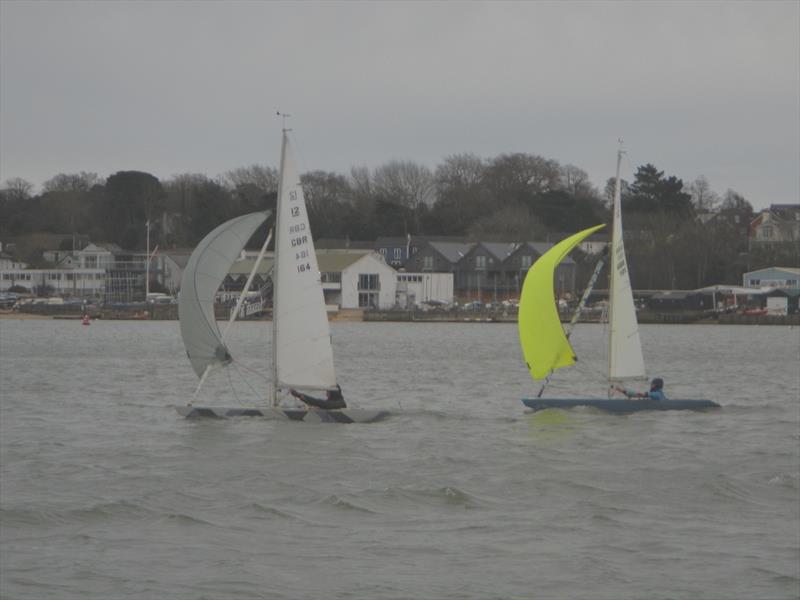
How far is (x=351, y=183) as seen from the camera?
356 ft

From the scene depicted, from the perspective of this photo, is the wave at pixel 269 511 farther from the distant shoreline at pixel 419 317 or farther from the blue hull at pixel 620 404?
the distant shoreline at pixel 419 317

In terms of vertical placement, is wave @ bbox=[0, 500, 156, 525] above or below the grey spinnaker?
below

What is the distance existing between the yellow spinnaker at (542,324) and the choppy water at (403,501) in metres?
1.24

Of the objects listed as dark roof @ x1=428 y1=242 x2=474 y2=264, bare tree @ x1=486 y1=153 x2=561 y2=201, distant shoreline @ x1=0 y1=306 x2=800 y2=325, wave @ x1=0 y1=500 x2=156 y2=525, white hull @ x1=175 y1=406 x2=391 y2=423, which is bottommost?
wave @ x1=0 y1=500 x2=156 y2=525

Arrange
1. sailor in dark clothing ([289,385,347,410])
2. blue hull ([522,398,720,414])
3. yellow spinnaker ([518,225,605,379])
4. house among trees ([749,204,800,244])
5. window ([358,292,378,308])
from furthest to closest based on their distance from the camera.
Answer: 1. house among trees ([749,204,800,244])
2. window ([358,292,378,308])
3. blue hull ([522,398,720,414])
4. yellow spinnaker ([518,225,605,379])
5. sailor in dark clothing ([289,385,347,410])

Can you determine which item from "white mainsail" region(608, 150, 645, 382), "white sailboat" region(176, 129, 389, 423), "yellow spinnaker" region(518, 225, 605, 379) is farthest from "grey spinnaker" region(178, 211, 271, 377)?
"white mainsail" region(608, 150, 645, 382)

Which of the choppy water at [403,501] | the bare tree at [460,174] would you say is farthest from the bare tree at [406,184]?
the choppy water at [403,501]

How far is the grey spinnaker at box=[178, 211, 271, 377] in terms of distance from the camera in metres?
24.1

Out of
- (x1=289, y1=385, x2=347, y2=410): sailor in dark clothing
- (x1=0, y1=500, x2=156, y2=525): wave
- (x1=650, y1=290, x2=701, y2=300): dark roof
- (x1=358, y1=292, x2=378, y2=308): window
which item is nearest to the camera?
(x1=0, y1=500, x2=156, y2=525): wave

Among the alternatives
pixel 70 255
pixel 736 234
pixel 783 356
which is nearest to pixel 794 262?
pixel 736 234

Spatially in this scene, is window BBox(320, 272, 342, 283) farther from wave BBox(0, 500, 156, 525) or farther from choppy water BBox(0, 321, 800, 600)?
wave BBox(0, 500, 156, 525)

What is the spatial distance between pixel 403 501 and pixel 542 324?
8.63m

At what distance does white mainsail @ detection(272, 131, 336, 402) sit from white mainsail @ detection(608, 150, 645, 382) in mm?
5875

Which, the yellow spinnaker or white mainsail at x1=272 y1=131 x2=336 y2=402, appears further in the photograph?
the yellow spinnaker
